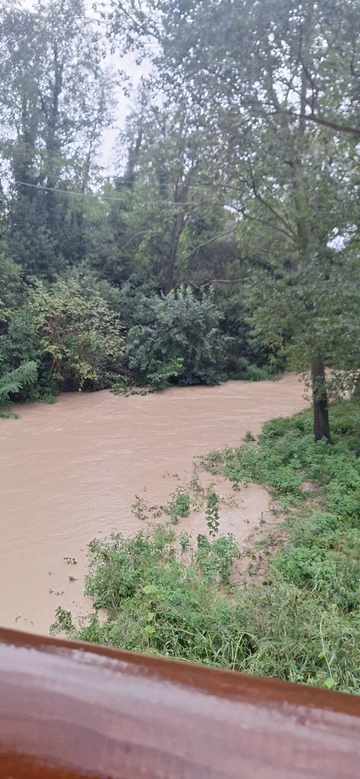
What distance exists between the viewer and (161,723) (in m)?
0.41

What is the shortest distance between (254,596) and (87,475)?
390 centimetres

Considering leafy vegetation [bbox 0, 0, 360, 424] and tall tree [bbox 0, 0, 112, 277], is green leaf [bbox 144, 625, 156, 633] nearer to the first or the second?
leafy vegetation [bbox 0, 0, 360, 424]

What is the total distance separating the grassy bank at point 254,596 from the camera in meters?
2.95

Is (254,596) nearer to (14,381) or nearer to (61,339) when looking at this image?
(14,381)

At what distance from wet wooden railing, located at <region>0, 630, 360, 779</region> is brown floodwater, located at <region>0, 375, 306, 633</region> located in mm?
3572

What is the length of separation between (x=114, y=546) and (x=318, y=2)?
18.3 feet

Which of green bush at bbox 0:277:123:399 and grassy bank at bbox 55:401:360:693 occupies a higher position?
green bush at bbox 0:277:123:399

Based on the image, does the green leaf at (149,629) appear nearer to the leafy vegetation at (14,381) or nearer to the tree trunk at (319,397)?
the tree trunk at (319,397)

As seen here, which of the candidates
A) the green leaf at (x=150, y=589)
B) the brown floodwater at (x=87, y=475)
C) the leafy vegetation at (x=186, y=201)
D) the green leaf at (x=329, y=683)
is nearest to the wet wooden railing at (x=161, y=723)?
the green leaf at (x=329, y=683)

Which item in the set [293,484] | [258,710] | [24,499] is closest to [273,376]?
[293,484]

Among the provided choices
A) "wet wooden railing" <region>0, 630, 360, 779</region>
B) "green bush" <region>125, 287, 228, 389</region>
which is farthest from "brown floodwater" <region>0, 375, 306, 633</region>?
"wet wooden railing" <region>0, 630, 360, 779</region>

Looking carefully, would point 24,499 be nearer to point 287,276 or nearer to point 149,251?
point 287,276

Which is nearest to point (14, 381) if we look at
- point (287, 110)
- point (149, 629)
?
point (287, 110)

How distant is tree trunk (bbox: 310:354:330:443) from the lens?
7.06 m
